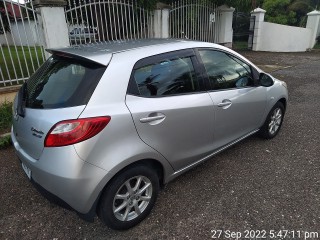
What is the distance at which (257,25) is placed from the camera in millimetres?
13406

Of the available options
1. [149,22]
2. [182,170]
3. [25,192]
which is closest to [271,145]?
[182,170]

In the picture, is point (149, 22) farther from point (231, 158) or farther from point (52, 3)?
point (231, 158)

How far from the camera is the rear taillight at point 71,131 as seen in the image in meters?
1.89

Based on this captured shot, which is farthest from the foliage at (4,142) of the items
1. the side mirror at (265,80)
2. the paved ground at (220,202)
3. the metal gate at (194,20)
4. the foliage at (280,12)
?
the foliage at (280,12)

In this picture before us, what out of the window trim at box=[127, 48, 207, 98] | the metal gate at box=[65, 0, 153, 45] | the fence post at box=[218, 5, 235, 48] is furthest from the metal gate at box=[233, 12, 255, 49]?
the window trim at box=[127, 48, 207, 98]

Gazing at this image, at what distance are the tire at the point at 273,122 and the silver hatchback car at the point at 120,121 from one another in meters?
1.04

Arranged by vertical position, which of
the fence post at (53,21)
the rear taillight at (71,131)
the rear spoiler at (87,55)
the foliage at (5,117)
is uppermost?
the fence post at (53,21)

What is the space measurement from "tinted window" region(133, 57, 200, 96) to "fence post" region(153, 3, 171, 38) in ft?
16.8

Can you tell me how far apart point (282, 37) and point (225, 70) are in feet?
41.3

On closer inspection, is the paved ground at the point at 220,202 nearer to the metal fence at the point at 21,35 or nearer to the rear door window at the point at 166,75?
the rear door window at the point at 166,75

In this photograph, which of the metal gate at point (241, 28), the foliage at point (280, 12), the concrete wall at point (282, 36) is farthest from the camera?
the metal gate at point (241, 28)

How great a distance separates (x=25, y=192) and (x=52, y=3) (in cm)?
358

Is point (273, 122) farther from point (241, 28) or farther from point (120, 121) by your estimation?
point (241, 28)

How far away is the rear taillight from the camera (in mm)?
1895
